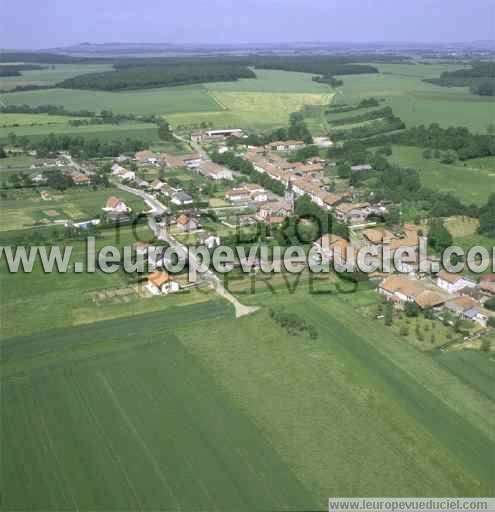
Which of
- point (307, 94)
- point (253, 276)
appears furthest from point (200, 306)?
point (307, 94)

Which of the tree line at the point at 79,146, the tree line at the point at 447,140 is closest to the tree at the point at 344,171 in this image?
the tree line at the point at 447,140

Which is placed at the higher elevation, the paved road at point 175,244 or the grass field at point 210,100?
the grass field at point 210,100

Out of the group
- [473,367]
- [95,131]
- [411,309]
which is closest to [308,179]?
[411,309]

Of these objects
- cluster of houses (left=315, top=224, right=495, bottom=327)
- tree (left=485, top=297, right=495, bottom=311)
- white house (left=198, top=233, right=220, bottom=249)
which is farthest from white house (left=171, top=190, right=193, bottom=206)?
tree (left=485, top=297, right=495, bottom=311)

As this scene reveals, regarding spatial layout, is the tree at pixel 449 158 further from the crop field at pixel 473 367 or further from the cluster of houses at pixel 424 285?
the crop field at pixel 473 367

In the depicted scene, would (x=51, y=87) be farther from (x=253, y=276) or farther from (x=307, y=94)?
(x=253, y=276)

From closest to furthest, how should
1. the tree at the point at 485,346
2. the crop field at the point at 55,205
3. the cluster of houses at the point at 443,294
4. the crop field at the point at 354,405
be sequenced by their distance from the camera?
the crop field at the point at 354,405
the tree at the point at 485,346
the cluster of houses at the point at 443,294
the crop field at the point at 55,205
